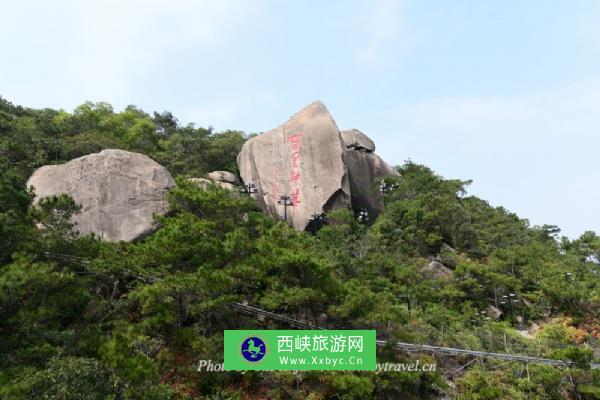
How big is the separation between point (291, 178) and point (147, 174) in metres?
8.32

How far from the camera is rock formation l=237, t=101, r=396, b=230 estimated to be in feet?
64.5

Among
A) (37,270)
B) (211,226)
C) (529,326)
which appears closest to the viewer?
(37,270)

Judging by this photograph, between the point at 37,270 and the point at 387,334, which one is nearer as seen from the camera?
the point at 37,270

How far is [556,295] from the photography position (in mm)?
16531

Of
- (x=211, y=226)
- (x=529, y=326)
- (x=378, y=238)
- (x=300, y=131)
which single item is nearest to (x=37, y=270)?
(x=211, y=226)

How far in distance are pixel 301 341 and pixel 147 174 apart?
9240 millimetres

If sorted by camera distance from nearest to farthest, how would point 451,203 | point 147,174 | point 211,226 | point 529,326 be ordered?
point 211,226 < point 147,174 < point 529,326 < point 451,203

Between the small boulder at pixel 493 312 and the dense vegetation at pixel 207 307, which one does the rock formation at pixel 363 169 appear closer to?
the dense vegetation at pixel 207 307

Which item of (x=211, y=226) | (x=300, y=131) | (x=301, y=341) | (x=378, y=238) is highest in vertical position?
(x=300, y=131)

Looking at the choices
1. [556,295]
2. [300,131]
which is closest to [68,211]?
[300,131]

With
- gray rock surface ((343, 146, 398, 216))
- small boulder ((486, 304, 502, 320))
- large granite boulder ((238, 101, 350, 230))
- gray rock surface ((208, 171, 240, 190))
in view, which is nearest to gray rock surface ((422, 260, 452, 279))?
small boulder ((486, 304, 502, 320))

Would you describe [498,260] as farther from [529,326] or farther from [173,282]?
[173,282]

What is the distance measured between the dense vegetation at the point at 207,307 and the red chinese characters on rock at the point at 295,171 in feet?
12.9

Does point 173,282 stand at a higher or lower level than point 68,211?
lower
